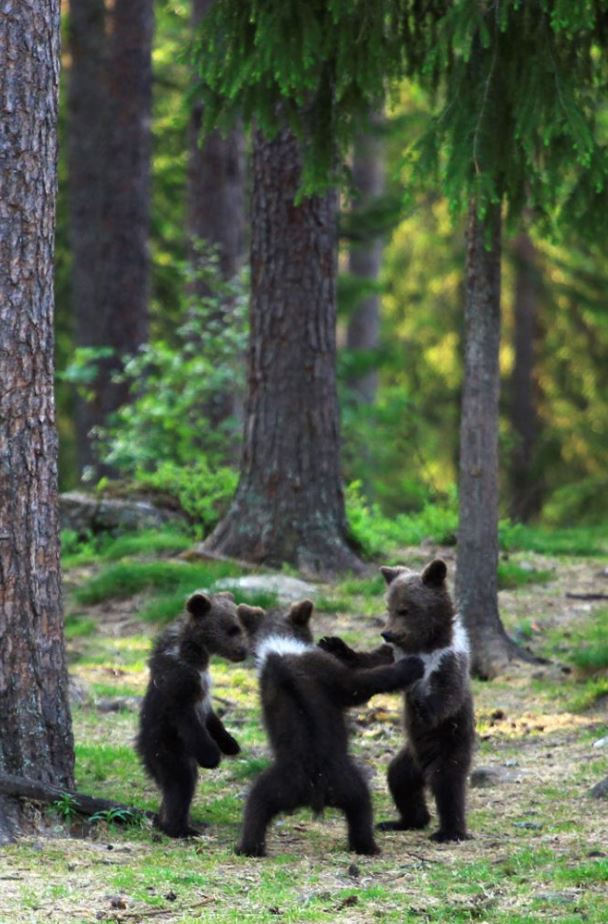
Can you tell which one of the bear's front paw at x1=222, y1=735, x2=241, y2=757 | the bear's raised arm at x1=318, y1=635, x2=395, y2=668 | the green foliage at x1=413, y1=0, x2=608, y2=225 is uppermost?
the green foliage at x1=413, y1=0, x2=608, y2=225

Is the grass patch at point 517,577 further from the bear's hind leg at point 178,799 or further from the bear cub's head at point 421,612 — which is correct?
the bear's hind leg at point 178,799

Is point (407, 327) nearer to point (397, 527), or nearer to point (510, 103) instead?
point (397, 527)

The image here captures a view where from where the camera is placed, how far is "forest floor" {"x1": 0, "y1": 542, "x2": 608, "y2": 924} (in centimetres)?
636

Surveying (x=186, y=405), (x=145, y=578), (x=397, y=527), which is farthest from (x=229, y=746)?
(x=186, y=405)

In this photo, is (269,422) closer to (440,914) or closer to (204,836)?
(204,836)

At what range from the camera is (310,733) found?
7.54 m

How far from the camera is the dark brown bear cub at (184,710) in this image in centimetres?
786

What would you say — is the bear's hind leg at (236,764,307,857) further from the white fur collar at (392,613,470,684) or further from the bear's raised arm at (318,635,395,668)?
the white fur collar at (392,613,470,684)

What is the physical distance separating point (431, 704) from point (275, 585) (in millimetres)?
5038

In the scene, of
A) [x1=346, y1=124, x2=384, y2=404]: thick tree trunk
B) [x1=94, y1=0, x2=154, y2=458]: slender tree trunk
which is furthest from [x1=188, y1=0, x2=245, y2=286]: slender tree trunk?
[x1=346, y1=124, x2=384, y2=404]: thick tree trunk

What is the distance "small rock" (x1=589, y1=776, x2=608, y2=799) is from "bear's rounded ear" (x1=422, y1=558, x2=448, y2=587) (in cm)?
145

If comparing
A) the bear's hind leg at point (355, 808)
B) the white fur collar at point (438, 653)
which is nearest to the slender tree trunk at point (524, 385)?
the white fur collar at point (438, 653)

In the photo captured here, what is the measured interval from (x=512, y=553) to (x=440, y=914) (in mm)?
9581

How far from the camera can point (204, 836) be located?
782cm
